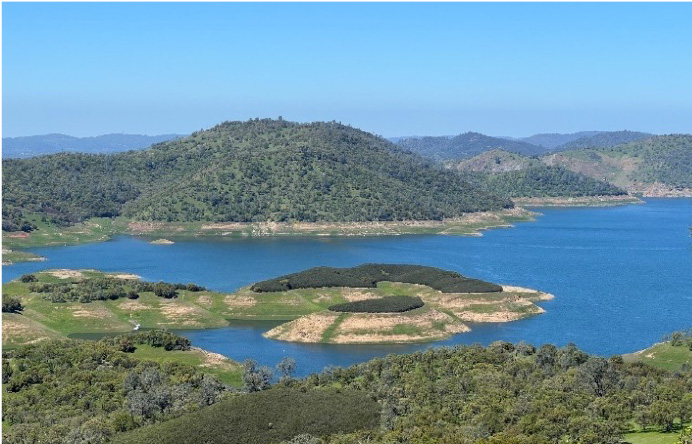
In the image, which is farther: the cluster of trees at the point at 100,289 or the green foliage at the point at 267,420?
the cluster of trees at the point at 100,289

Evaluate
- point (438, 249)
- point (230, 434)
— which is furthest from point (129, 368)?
point (438, 249)

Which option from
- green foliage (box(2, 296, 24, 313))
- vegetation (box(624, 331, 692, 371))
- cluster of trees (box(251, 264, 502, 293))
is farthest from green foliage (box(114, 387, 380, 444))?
cluster of trees (box(251, 264, 502, 293))

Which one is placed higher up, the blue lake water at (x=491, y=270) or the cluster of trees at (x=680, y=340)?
the cluster of trees at (x=680, y=340)

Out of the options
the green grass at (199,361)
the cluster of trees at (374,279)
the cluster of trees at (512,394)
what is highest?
the cluster of trees at (512,394)

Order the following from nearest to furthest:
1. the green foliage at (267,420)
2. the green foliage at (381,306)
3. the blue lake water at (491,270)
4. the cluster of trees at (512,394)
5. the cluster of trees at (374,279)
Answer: the cluster of trees at (512,394) → the green foliage at (267,420) → the blue lake water at (491,270) → the green foliage at (381,306) → the cluster of trees at (374,279)

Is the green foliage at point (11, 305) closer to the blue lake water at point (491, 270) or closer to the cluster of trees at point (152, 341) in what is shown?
the cluster of trees at point (152, 341)

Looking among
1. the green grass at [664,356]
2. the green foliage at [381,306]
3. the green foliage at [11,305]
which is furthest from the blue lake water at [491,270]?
the green foliage at [11,305]
